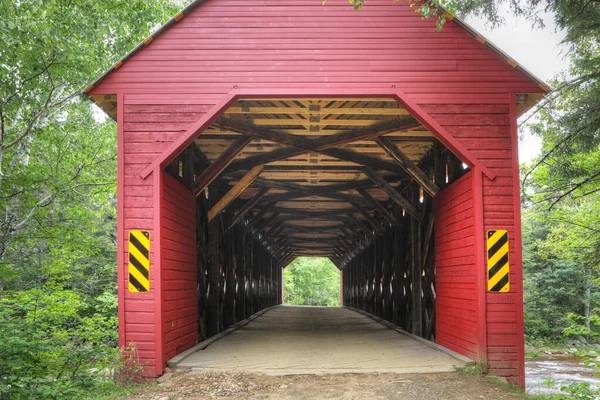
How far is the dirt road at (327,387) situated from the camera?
18.2 feet

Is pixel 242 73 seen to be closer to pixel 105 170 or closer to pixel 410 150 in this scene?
pixel 410 150

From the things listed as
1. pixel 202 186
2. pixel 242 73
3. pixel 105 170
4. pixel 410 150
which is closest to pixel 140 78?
pixel 242 73

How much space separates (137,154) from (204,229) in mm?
3514

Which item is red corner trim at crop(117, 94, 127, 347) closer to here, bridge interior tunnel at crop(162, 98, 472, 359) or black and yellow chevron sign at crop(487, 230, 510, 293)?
bridge interior tunnel at crop(162, 98, 472, 359)

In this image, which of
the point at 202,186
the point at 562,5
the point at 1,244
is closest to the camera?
the point at 562,5

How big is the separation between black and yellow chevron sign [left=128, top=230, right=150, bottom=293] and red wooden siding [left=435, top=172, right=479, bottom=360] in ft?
12.0

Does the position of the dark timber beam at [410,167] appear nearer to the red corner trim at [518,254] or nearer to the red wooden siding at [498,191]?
the red wooden siding at [498,191]

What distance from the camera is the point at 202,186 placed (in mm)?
8945

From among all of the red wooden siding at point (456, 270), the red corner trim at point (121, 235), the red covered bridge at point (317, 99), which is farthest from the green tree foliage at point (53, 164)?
the red wooden siding at point (456, 270)

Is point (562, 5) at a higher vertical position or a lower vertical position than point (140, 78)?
higher

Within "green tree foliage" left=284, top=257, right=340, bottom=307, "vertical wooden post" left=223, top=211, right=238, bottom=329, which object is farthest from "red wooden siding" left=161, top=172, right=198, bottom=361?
"green tree foliage" left=284, top=257, right=340, bottom=307

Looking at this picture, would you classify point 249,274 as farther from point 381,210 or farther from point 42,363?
point 42,363

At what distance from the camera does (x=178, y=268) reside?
7711mm

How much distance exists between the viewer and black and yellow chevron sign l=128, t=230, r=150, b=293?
6633mm
